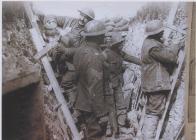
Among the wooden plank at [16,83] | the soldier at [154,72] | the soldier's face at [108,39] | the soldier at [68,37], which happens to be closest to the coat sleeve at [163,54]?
the soldier at [154,72]

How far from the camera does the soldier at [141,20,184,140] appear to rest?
2338 millimetres

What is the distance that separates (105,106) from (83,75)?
0.20 meters

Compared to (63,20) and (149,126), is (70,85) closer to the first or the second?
(63,20)

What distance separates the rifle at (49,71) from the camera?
228 centimetres

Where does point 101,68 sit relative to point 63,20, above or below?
below

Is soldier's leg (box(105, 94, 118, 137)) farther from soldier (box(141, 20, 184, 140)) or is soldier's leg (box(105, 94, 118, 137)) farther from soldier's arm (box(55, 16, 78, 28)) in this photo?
soldier's arm (box(55, 16, 78, 28))

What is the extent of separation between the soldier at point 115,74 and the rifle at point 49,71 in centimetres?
21

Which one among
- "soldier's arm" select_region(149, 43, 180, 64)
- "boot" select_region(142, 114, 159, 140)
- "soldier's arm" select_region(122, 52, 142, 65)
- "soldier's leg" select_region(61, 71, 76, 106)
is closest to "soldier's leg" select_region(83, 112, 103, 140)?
"soldier's leg" select_region(61, 71, 76, 106)

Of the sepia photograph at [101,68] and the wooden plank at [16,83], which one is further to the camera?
the sepia photograph at [101,68]

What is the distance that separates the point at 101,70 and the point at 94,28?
22 cm

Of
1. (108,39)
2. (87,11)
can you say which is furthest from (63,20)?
(108,39)

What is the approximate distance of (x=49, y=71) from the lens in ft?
7.55

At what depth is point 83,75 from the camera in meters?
2.31

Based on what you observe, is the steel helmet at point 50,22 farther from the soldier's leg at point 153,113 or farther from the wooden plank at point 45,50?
the soldier's leg at point 153,113
